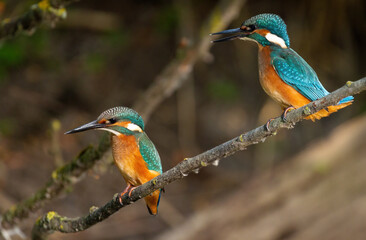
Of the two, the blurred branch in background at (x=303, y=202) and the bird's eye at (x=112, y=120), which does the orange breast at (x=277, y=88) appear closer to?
the bird's eye at (x=112, y=120)

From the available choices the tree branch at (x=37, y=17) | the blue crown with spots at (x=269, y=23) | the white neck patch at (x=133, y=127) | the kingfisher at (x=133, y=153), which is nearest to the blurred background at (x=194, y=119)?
the tree branch at (x=37, y=17)

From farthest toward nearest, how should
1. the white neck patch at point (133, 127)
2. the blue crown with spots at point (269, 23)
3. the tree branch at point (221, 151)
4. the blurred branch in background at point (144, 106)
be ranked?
1. the blurred branch in background at point (144, 106)
2. the white neck patch at point (133, 127)
3. the blue crown with spots at point (269, 23)
4. the tree branch at point (221, 151)

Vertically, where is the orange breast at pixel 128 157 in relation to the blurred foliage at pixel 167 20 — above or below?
below

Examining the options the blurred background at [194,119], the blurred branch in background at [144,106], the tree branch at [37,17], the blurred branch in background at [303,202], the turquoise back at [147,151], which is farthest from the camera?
the blurred background at [194,119]

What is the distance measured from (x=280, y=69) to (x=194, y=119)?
20.0 feet

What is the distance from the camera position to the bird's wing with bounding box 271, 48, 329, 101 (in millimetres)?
2457

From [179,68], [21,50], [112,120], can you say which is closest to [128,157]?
[112,120]

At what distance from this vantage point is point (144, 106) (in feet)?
16.0

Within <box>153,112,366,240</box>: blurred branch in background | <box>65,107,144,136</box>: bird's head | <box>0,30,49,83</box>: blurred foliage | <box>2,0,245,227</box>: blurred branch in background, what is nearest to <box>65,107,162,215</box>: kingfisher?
<box>65,107,144,136</box>: bird's head

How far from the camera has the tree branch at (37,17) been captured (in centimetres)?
362

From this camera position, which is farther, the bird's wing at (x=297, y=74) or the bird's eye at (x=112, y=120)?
the bird's eye at (x=112, y=120)

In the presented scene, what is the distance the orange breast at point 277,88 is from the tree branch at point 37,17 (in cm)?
153

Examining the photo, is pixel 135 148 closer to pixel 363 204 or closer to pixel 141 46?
pixel 363 204

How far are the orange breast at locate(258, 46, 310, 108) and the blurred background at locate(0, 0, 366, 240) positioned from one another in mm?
4329
